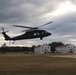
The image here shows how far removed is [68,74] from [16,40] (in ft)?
54.2

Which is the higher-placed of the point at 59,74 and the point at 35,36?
the point at 35,36

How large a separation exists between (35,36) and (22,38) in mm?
2320

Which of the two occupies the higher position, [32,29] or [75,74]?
[32,29]

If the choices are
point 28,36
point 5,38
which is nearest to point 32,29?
point 28,36

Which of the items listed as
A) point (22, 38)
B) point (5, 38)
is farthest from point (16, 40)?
point (5, 38)

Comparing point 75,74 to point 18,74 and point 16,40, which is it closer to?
point 18,74

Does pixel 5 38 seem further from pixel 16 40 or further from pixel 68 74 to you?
pixel 68 74

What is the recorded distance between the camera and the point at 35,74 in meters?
33.3

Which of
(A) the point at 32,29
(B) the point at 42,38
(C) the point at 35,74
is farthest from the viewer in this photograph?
(A) the point at 32,29

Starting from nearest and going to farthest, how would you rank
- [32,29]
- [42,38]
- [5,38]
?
[42,38] < [32,29] < [5,38]

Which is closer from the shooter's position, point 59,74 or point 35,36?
point 59,74

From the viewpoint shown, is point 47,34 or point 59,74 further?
point 47,34

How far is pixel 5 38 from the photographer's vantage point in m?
56.9

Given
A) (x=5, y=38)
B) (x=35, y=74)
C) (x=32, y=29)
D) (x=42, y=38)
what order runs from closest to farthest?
(x=35, y=74) < (x=42, y=38) < (x=32, y=29) < (x=5, y=38)
